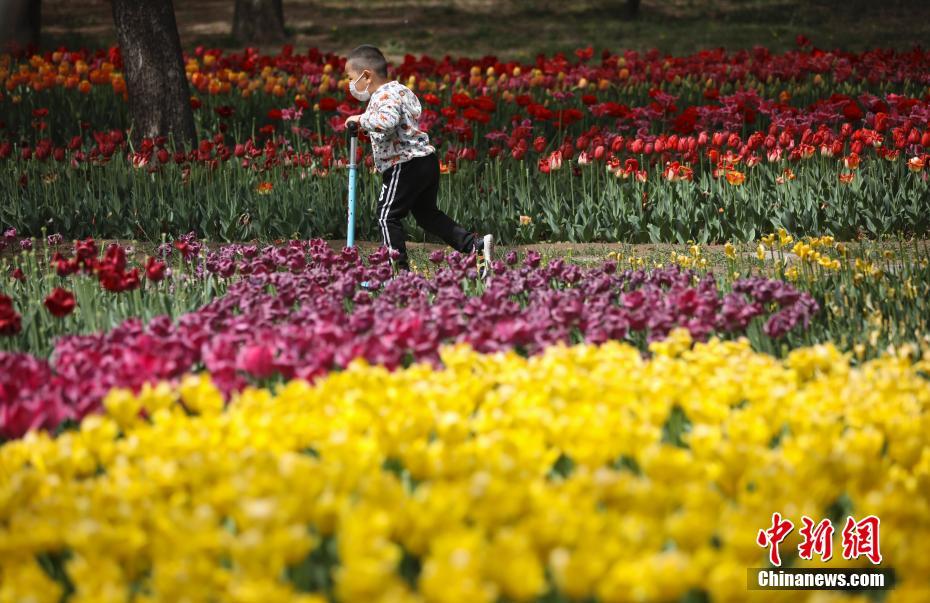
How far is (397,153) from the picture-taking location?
6.21 metres

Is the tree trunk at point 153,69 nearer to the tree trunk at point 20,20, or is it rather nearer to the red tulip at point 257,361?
the red tulip at point 257,361

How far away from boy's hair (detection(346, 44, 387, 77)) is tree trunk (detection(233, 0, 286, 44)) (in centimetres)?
1409

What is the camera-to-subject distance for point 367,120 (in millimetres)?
5910

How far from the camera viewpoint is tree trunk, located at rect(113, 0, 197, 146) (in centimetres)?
883

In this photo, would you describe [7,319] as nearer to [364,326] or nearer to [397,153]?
[364,326]

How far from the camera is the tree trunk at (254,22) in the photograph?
1955 cm

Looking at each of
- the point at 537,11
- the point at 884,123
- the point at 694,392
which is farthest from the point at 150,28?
the point at 537,11

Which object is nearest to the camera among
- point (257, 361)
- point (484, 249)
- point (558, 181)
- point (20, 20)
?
point (257, 361)

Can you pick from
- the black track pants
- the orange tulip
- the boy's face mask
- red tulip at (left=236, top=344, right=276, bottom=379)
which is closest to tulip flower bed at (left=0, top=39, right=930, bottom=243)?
the orange tulip

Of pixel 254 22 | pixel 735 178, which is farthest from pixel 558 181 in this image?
pixel 254 22

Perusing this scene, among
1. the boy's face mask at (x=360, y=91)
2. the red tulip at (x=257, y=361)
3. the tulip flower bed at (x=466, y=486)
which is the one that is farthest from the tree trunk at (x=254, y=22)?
the tulip flower bed at (x=466, y=486)

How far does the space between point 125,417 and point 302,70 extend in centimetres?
904

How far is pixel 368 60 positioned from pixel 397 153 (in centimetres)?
52

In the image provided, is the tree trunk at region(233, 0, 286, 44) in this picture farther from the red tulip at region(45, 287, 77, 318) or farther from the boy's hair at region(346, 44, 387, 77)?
the red tulip at region(45, 287, 77, 318)
